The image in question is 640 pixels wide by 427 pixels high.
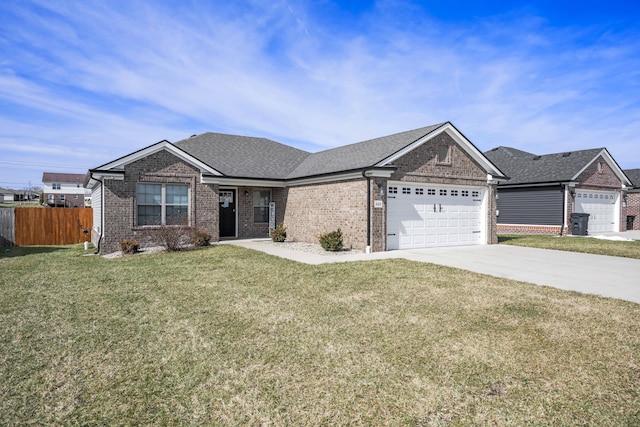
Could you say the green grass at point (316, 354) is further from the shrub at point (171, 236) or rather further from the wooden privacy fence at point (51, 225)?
the wooden privacy fence at point (51, 225)

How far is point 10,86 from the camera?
51.6ft

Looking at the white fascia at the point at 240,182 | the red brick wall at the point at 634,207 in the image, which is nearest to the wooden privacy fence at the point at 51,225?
the white fascia at the point at 240,182

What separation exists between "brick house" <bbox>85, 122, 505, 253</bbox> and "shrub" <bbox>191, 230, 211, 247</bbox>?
3.00 ft

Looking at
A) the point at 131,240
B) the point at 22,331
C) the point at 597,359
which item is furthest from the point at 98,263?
the point at 597,359

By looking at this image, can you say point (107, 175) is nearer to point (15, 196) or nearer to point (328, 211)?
point (328, 211)

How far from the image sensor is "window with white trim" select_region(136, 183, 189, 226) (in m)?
14.2

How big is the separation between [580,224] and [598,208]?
413cm

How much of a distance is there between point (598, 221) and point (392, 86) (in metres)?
17.2

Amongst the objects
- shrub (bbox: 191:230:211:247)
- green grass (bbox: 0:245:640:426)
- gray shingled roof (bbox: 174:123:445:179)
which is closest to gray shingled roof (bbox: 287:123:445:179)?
gray shingled roof (bbox: 174:123:445:179)

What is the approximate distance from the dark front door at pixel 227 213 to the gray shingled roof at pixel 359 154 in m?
2.94

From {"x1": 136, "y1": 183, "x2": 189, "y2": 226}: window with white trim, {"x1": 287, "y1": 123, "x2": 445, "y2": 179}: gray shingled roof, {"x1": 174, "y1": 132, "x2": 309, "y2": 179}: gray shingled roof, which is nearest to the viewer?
{"x1": 287, "y1": 123, "x2": 445, "y2": 179}: gray shingled roof

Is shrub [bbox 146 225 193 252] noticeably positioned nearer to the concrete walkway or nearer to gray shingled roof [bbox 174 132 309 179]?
the concrete walkway

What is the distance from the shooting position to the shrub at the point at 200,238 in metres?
14.1

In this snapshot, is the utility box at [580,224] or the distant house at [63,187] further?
the distant house at [63,187]
